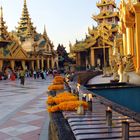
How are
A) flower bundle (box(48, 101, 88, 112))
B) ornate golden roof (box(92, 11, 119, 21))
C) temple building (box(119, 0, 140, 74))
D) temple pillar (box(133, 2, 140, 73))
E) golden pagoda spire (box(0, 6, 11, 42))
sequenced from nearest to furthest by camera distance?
1. flower bundle (box(48, 101, 88, 112))
2. temple pillar (box(133, 2, 140, 73))
3. temple building (box(119, 0, 140, 74))
4. golden pagoda spire (box(0, 6, 11, 42))
5. ornate golden roof (box(92, 11, 119, 21))

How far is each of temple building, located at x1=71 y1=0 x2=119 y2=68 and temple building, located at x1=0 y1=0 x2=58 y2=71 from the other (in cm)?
923

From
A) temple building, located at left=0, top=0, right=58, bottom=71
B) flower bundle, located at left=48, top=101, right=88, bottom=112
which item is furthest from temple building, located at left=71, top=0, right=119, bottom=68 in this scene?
flower bundle, located at left=48, top=101, right=88, bottom=112

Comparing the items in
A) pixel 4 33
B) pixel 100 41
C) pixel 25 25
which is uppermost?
pixel 25 25

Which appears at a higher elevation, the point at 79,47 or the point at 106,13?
the point at 106,13

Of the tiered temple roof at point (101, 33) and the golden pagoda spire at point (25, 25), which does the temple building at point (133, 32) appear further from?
the golden pagoda spire at point (25, 25)

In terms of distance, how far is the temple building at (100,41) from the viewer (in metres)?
48.9

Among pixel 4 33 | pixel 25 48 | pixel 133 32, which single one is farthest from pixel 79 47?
pixel 133 32

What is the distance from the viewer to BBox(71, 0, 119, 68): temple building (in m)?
48.9

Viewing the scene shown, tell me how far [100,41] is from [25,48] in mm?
18430

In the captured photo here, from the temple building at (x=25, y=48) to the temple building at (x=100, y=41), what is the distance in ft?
30.3

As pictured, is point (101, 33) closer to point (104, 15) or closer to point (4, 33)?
point (104, 15)

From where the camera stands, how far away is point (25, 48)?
62625 millimetres

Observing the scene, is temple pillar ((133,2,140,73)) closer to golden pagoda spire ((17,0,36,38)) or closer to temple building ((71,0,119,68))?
temple building ((71,0,119,68))

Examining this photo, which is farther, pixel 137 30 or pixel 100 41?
pixel 100 41
